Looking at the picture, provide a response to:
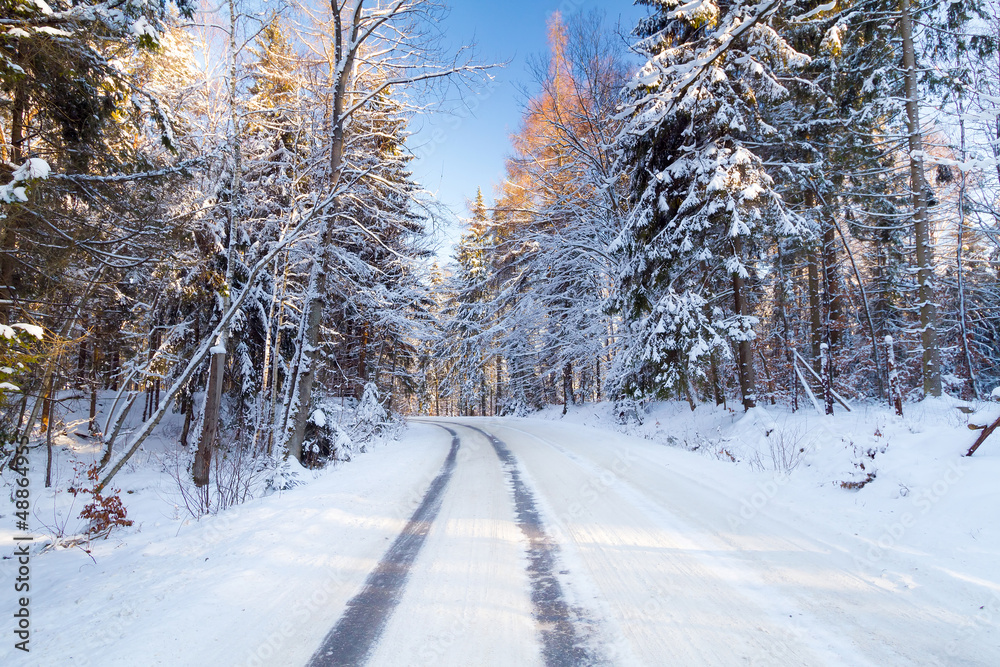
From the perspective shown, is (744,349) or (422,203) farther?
(744,349)

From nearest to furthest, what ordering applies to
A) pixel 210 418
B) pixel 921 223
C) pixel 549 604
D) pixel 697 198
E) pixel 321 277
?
pixel 549 604
pixel 210 418
pixel 321 277
pixel 921 223
pixel 697 198

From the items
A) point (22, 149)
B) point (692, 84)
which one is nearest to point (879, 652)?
point (22, 149)

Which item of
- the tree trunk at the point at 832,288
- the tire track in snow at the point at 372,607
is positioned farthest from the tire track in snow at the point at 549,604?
the tree trunk at the point at 832,288

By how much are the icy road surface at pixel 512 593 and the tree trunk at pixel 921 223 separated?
8.36 m

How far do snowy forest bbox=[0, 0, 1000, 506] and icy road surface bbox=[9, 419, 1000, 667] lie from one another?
8.17ft

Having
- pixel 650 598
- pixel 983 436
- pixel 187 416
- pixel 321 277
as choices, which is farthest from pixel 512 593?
pixel 187 416

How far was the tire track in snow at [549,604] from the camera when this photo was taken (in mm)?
2086

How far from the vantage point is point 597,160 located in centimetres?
1289

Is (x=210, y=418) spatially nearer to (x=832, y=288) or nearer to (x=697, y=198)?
(x=697, y=198)

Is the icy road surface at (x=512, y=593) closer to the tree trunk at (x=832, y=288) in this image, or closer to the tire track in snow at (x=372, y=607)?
the tire track in snow at (x=372, y=607)

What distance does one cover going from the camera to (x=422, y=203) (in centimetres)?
934

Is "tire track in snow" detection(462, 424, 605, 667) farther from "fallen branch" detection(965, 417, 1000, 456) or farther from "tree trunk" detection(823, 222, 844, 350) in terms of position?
"tree trunk" detection(823, 222, 844, 350)

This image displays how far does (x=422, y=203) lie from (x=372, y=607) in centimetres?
813

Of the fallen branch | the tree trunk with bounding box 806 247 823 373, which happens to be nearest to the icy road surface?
the fallen branch
